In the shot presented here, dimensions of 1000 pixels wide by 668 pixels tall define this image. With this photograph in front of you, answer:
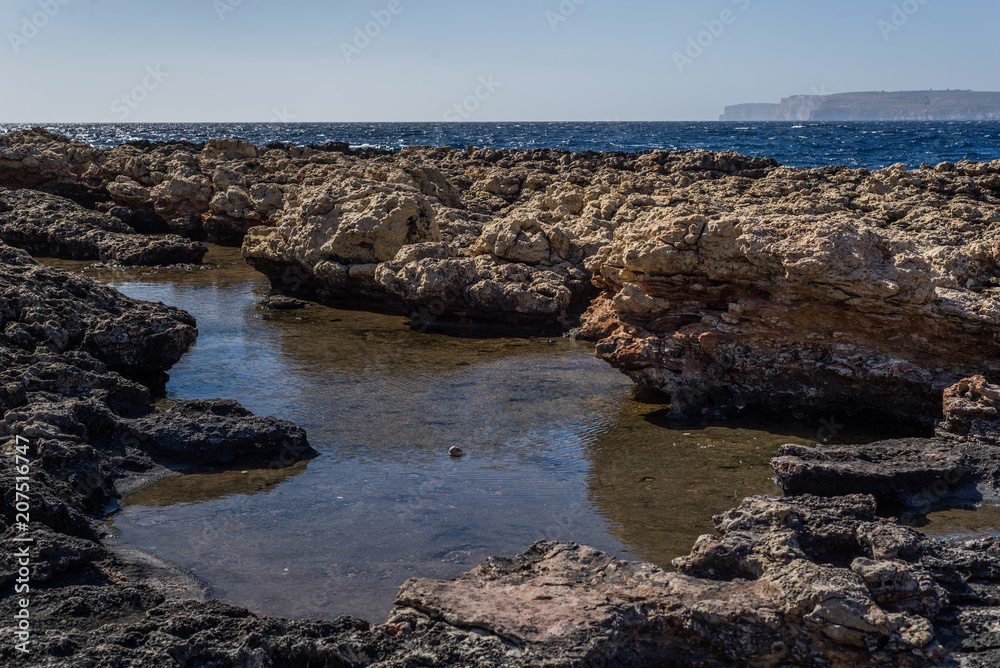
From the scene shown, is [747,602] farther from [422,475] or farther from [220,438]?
[220,438]

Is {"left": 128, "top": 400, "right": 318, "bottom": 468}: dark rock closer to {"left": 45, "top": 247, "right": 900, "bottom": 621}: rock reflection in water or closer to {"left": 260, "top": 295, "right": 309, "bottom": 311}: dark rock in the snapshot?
{"left": 45, "top": 247, "right": 900, "bottom": 621}: rock reflection in water

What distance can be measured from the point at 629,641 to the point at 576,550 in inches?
30.8

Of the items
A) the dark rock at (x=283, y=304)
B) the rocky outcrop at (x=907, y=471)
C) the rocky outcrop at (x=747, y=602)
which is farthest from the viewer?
the dark rock at (x=283, y=304)

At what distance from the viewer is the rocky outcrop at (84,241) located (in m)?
18.9

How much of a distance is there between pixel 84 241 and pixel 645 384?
15.8m

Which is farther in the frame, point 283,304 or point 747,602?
point 283,304

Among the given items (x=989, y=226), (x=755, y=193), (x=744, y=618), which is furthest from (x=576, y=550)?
(x=755, y=193)

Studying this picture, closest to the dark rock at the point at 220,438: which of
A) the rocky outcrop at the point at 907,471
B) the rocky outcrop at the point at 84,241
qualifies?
the rocky outcrop at the point at 907,471

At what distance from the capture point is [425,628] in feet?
12.9

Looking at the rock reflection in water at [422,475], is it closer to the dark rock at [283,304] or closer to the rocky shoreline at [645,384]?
the rocky shoreline at [645,384]

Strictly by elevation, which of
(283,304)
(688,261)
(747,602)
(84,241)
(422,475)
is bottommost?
(422,475)

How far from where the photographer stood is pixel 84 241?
1925 cm

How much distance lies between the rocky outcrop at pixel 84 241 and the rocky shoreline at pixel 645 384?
7.9 inches

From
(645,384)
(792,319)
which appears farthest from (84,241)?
(792,319)
